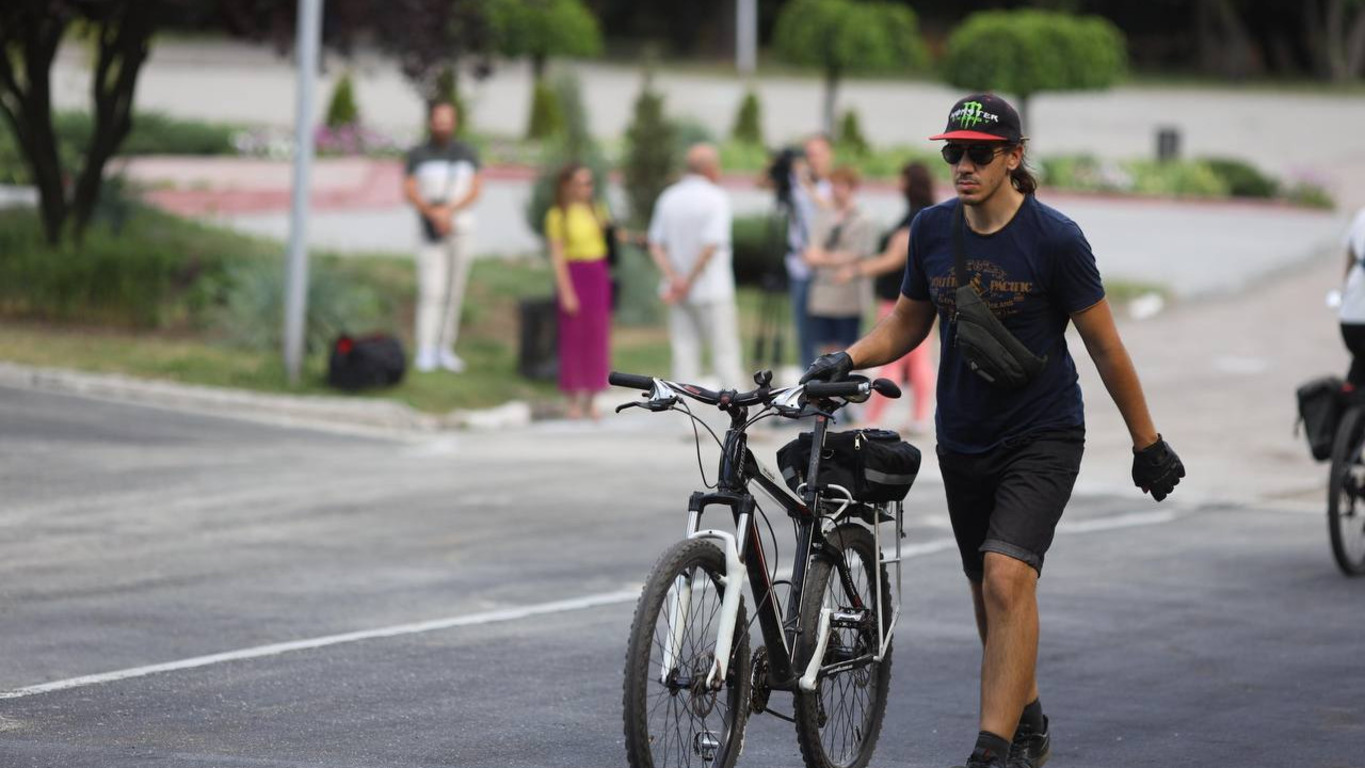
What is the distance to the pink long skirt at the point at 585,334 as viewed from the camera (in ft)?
51.4

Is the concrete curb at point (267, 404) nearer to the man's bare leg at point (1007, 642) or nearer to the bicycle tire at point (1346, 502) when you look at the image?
the bicycle tire at point (1346, 502)

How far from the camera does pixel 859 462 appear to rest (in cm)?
625

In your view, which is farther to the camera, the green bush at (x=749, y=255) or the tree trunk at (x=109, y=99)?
the green bush at (x=749, y=255)

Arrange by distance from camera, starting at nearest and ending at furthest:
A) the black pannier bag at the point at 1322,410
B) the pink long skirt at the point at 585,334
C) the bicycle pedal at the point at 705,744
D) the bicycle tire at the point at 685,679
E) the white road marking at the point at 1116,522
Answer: the bicycle tire at the point at 685,679
the bicycle pedal at the point at 705,744
the black pannier bag at the point at 1322,410
the white road marking at the point at 1116,522
the pink long skirt at the point at 585,334

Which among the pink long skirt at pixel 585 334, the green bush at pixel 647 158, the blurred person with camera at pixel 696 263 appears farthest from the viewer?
the green bush at pixel 647 158

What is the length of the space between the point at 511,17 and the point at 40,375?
27839mm

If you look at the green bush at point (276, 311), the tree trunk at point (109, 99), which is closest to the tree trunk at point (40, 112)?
the tree trunk at point (109, 99)

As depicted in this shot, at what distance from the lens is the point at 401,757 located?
261 inches

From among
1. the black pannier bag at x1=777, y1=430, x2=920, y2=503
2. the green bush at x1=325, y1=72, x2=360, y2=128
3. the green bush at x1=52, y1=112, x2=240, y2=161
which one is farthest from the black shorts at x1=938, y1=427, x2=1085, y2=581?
the green bush at x1=325, y1=72, x2=360, y2=128

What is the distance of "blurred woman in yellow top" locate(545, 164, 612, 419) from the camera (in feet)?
50.9

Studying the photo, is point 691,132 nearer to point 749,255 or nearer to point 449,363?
point 749,255

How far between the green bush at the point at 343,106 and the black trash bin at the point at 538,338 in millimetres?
22234

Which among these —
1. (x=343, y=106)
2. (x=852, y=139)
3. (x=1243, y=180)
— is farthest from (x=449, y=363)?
(x=343, y=106)

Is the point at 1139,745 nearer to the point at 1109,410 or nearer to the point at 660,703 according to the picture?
the point at 660,703
